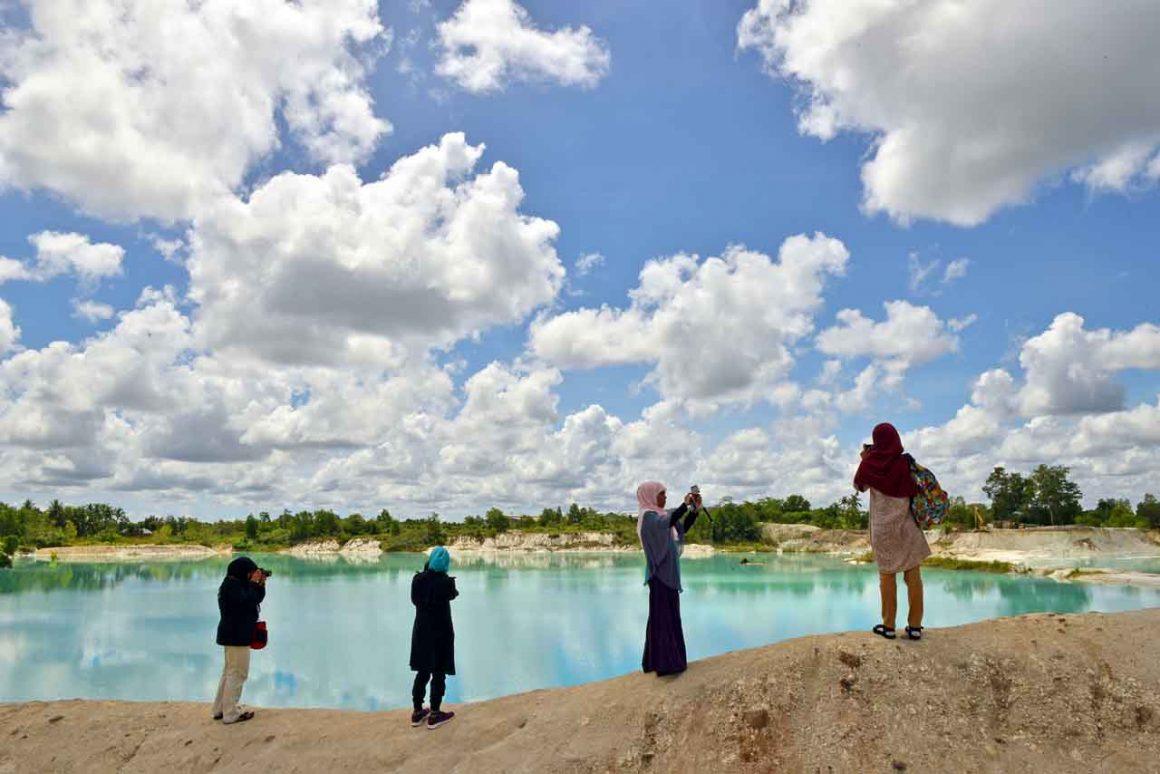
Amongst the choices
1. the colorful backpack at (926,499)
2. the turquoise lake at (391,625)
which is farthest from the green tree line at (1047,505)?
the colorful backpack at (926,499)

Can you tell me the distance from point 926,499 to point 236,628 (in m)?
8.51

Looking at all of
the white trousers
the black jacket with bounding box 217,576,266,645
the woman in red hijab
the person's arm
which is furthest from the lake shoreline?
the black jacket with bounding box 217,576,266,645

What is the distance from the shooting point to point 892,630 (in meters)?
8.02

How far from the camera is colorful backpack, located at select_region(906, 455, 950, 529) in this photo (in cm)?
812

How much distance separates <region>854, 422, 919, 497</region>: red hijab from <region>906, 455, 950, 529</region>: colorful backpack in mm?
73

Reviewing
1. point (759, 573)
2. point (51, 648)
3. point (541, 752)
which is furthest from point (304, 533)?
point (541, 752)

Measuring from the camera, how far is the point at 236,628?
928 cm

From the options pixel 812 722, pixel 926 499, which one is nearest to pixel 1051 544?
pixel 926 499

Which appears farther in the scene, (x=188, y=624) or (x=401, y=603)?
(x=401, y=603)

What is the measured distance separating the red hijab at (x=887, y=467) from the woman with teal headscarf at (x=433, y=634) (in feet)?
16.4

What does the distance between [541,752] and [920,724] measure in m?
3.77

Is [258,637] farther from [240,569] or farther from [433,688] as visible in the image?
[433,688]

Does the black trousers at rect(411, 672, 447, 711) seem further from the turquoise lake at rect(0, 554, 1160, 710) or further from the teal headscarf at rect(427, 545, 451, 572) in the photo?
the turquoise lake at rect(0, 554, 1160, 710)

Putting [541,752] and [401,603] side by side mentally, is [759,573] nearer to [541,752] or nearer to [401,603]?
[401,603]
